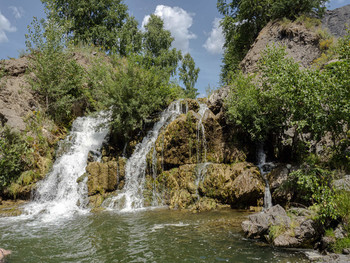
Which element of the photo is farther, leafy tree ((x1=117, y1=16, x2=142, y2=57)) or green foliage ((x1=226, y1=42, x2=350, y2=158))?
leafy tree ((x1=117, y1=16, x2=142, y2=57))

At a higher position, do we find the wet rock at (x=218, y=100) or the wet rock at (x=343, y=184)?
the wet rock at (x=218, y=100)

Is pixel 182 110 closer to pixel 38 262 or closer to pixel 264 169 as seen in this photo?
pixel 264 169

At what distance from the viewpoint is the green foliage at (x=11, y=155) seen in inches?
579

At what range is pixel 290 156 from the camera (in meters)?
13.1

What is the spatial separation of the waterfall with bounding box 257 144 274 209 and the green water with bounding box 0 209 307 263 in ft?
5.47

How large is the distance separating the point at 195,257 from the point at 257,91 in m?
9.94

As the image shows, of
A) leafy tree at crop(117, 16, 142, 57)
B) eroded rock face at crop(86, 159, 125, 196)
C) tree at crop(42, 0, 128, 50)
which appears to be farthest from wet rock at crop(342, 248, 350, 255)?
leafy tree at crop(117, 16, 142, 57)

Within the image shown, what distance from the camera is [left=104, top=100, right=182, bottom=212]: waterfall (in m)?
13.2

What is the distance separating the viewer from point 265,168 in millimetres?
13164

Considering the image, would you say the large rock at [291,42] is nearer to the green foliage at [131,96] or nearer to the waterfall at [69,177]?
the green foliage at [131,96]

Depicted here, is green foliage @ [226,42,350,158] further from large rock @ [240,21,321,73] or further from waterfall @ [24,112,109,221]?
waterfall @ [24,112,109,221]

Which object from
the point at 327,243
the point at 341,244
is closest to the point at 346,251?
the point at 341,244

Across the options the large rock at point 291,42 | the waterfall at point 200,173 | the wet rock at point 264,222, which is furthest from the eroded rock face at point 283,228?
the large rock at point 291,42

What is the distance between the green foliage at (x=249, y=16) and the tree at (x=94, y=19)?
53.2 ft
